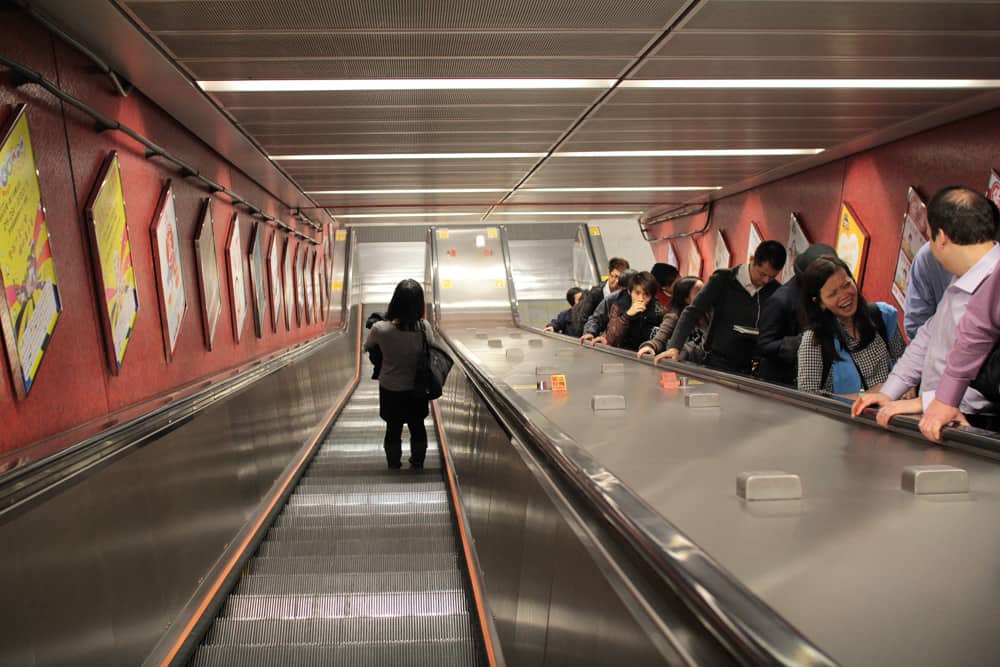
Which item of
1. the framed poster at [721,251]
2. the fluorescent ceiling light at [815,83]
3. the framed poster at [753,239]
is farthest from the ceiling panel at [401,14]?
the framed poster at [721,251]

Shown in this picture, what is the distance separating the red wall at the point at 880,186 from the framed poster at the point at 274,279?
6.20 metres

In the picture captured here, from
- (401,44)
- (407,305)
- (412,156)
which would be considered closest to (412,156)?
(412,156)

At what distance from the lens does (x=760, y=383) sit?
3750 mm

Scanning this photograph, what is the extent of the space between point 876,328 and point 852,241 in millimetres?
5102

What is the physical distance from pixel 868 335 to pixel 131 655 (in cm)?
313

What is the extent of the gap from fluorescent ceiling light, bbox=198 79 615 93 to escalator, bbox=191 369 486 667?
2775 millimetres

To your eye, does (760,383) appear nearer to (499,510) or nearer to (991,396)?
(991,396)

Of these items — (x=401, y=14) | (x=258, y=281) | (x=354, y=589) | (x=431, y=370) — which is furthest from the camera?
(x=258, y=281)

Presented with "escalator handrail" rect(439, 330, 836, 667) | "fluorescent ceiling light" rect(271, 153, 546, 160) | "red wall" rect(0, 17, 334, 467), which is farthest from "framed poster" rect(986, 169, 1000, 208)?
"red wall" rect(0, 17, 334, 467)

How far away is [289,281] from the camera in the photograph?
11.3 meters

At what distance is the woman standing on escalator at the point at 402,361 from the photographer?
6.37 meters

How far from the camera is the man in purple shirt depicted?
8.23 ft

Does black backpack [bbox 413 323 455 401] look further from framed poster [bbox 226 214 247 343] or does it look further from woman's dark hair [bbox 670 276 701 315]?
framed poster [bbox 226 214 247 343]

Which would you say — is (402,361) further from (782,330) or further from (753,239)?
(753,239)
